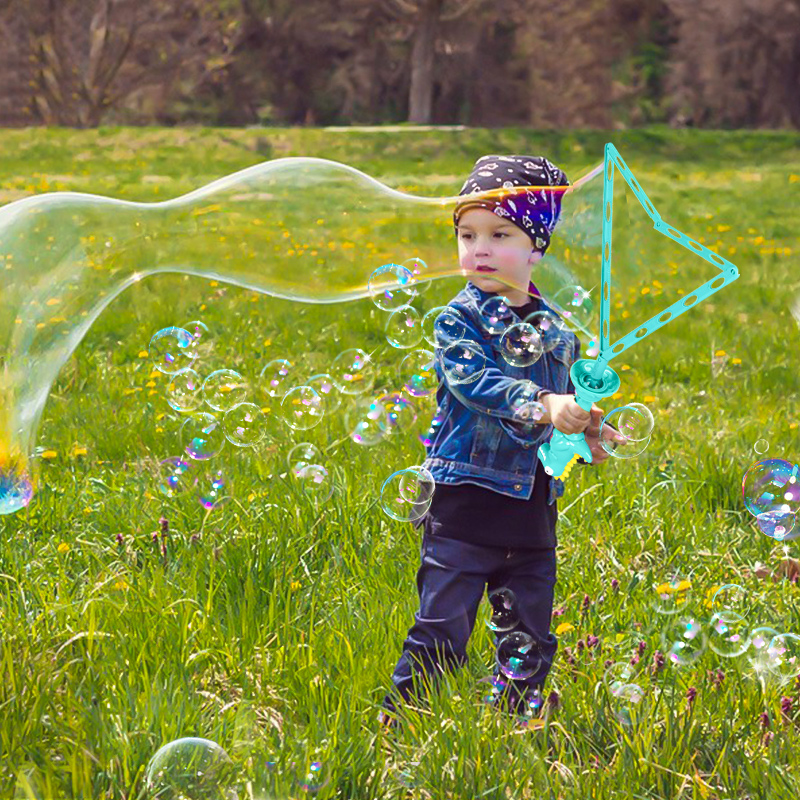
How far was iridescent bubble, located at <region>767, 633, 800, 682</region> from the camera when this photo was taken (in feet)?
9.75

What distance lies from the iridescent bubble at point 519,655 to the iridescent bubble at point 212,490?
113 cm

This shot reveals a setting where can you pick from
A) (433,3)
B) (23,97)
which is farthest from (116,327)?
(23,97)

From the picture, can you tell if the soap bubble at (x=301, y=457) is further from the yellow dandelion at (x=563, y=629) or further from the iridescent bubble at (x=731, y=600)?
the iridescent bubble at (x=731, y=600)

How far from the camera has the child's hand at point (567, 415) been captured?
8.45 ft

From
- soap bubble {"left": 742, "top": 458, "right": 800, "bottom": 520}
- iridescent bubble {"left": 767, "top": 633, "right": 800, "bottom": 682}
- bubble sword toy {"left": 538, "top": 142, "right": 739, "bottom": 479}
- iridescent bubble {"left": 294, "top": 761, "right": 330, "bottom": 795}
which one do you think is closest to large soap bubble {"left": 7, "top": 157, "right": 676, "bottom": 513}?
bubble sword toy {"left": 538, "top": 142, "right": 739, "bottom": 479}

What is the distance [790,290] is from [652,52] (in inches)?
1060

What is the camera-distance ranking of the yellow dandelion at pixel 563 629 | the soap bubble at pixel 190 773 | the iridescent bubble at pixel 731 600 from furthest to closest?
1. the iridescent bubble at pixel 731 600
2. the yellow dandelion at pixel 563 629
3. the soap bubble at pixel 190 773

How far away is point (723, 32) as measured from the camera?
33125 millimetres

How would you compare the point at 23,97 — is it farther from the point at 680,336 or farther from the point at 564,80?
the point at 680,336

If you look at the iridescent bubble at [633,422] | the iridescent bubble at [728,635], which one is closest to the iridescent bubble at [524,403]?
the iridescent bubble at [633,422]

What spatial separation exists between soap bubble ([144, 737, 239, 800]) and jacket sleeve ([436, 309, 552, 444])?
90cm

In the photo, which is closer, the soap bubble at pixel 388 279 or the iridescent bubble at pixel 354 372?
the soap bubble at pixel 388 279

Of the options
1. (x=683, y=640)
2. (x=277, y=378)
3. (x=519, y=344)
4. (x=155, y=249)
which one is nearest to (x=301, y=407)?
(x=277, y=378)

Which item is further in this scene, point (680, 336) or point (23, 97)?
point (23, 97)
